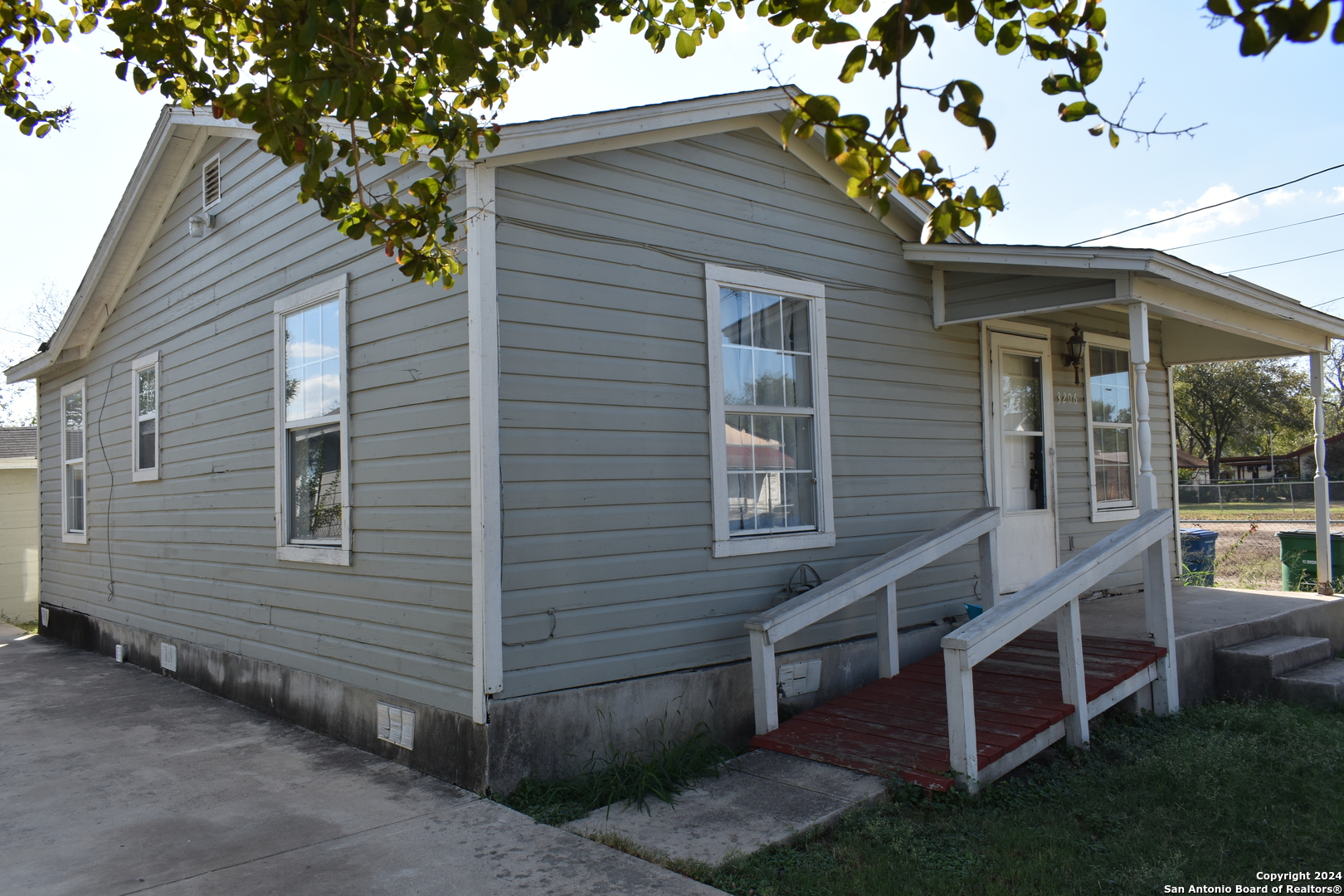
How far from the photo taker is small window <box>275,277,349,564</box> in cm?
577

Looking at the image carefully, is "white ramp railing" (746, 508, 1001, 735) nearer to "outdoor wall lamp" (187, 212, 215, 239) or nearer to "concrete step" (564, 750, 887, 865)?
"concrete step" (564, 750, 887, 865)

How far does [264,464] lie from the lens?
21.6 ft

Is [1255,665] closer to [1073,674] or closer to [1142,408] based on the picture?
[1142,408]

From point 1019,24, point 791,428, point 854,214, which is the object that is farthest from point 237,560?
point 1019,24

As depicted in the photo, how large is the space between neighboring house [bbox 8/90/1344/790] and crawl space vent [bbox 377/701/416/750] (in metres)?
0.03

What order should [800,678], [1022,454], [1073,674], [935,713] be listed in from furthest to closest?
[1022,454] < [800,678] < [935,713] < [1073,674]

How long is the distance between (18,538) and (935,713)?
1379cm

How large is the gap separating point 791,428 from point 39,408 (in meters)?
10.5

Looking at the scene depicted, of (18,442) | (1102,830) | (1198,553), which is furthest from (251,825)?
(18,442)

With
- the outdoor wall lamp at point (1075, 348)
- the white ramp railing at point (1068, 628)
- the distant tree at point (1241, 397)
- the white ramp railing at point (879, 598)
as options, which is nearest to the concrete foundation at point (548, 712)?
the white ramp railing at point (879, 598)

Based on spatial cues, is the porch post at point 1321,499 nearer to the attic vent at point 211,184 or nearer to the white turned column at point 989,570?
the white turned column at point 989,570

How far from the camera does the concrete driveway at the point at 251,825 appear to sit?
3.59 metres

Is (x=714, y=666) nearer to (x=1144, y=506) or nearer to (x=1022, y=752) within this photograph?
(x=1022, y=752)

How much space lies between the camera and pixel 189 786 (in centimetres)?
488
